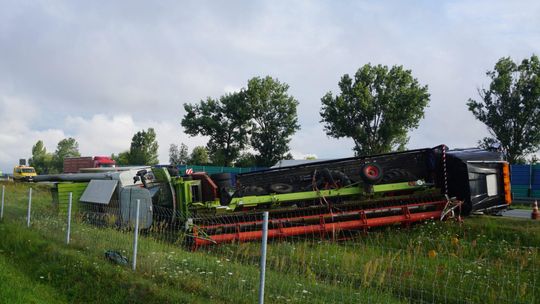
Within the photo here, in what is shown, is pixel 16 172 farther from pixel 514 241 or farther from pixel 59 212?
pixel 514 241

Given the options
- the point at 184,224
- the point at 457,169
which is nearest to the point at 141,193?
the point at 184,224

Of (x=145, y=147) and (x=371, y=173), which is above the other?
(x=145, y=147)

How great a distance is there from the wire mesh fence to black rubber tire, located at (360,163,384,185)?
44.0 inches

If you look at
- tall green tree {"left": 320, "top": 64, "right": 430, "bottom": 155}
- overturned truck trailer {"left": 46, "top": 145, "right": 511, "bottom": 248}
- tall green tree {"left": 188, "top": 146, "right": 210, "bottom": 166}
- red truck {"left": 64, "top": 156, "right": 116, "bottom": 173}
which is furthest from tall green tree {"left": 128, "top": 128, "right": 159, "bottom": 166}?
overturned truck trailer {"left": 46, "top": 145, "right": 511, "bottom": 248}

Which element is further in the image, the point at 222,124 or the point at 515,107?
the point at 222,124

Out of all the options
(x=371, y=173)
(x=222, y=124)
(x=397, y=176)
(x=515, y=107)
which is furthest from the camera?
(x=222, y=124)

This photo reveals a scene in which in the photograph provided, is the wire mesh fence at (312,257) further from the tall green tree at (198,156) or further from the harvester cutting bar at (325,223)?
the tall green tree at (198,156)

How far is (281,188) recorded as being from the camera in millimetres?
10438

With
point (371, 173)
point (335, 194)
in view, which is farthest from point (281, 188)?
point (371, 173)

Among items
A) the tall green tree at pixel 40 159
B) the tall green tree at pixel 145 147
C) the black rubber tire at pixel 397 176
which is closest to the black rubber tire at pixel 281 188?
the black rubber tire at pixel 397 176

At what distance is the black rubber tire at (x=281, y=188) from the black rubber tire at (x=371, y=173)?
66.9 inches

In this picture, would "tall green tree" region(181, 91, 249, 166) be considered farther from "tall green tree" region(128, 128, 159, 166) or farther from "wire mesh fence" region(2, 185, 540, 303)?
"wire mesh fence" region(2, 185, 540, 303)

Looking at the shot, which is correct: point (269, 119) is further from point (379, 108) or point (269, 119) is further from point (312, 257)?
point (312, 257)

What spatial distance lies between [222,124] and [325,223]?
43748 mm
